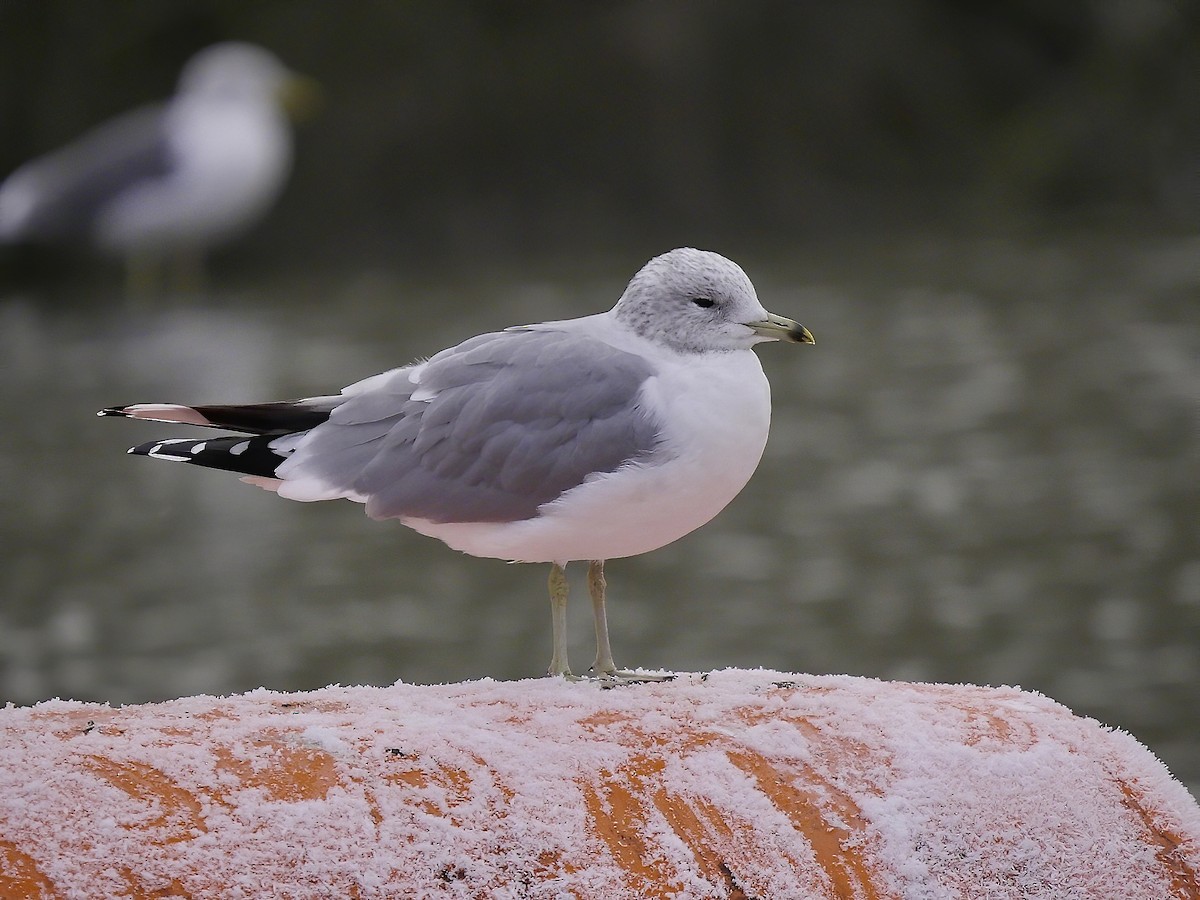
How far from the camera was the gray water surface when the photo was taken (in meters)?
3.51

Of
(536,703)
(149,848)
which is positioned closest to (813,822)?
(536,703)

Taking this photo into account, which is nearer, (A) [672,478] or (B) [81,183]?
(A) [672,478]

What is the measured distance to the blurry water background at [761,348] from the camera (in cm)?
367

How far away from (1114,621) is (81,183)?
176 inches

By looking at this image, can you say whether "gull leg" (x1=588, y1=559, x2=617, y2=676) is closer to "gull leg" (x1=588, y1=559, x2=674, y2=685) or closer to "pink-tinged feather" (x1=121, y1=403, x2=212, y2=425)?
"gull leg" (x1=588, y1=559, x2=674, y2=685)

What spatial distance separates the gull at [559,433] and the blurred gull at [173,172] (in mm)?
4980

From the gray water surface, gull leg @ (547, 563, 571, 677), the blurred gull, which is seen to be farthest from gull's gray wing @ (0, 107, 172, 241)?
gull leg @ (547, 563, 571, 677)

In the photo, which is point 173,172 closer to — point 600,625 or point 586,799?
point 600,625

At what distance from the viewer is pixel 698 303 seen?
1.56 metres

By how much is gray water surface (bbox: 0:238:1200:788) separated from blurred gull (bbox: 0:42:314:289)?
0.44 metres

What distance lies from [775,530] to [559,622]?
109 inches

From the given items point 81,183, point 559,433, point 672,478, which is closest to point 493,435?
point 559,433

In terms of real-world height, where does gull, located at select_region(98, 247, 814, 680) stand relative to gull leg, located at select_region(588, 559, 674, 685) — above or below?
above

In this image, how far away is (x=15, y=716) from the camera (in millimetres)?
1343
